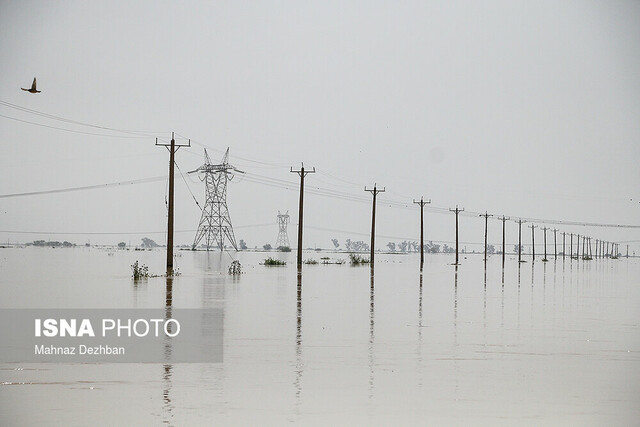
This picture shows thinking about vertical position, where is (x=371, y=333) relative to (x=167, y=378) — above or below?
above

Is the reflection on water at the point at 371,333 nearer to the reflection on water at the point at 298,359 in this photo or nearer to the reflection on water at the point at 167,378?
the reflection on water at the point at 298,359

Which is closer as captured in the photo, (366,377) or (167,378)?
(167,378)

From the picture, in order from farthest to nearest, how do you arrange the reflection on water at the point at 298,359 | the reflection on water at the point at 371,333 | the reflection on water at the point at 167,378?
the reflection on water at the point at 371,333, the reflection on water at the point at 298,359, the reflection on water at the point at 167,378

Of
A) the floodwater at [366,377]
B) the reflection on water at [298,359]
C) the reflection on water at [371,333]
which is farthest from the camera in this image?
the reflection on water at [371,333]

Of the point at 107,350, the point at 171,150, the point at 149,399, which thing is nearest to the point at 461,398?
the point at 149,399

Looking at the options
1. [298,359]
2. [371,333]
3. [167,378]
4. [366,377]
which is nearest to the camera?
[167,378]

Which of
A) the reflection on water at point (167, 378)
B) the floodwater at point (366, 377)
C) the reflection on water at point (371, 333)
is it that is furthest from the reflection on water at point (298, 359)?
the reflection on water at point (167, 378)

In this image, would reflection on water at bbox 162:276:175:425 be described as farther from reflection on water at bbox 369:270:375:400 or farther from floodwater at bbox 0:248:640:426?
reflection on water at bbox 369:270:375:400

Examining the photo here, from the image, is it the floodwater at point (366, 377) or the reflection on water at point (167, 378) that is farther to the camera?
the floodwater at point (366, 377)

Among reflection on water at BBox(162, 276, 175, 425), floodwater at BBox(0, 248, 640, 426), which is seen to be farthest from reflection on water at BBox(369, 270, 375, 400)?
reflection on water at BBox(162, 276, 175, 425)

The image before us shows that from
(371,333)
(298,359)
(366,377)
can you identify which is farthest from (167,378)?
(371,333)

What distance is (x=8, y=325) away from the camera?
19.3 metres

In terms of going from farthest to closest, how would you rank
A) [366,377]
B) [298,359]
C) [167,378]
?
[298,359]
[366,377]
[167,378]

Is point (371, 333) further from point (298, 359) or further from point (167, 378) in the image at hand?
point (167, 378)
